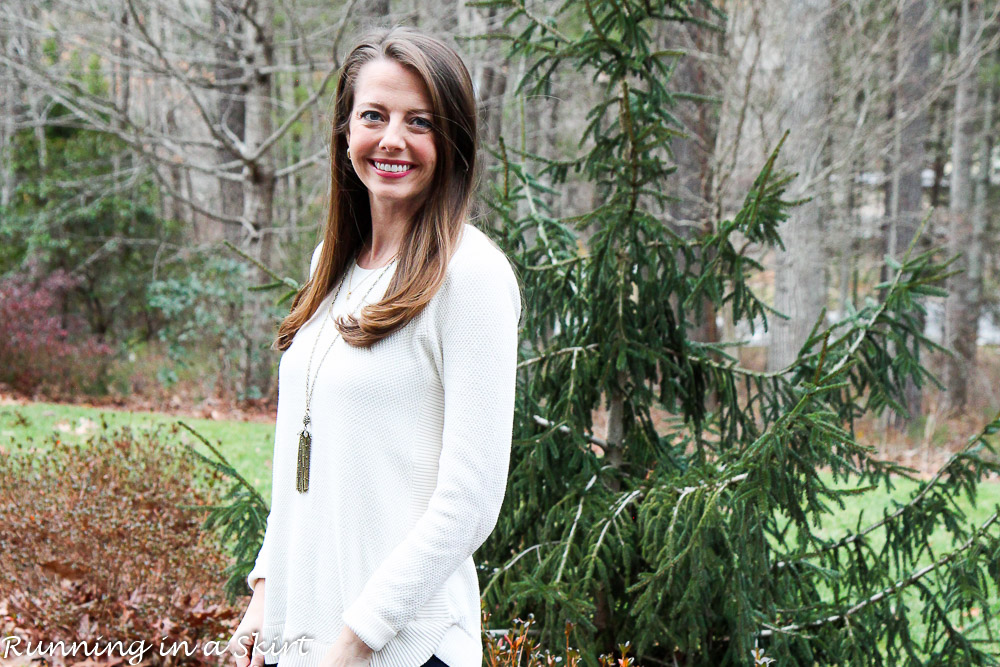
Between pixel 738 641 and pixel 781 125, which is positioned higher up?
pixel 781 125

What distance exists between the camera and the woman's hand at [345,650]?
1.53 metres

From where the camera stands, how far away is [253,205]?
10.8 metres

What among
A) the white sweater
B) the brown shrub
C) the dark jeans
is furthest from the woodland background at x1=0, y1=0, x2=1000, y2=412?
the dark jeans

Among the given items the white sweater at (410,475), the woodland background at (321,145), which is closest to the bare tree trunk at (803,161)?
the woodland background at (321,145)

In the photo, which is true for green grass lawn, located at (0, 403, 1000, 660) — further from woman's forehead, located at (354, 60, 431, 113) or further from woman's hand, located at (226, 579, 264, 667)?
woman's forehead, located at (354, 60, 431, 113)

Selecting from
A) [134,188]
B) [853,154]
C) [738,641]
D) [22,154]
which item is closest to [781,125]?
[853,154]

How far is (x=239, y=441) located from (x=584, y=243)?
17.9ft

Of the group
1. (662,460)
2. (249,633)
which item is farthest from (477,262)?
(662,460)

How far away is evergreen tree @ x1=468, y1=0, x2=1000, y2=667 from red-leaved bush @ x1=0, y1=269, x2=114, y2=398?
31.8 feet

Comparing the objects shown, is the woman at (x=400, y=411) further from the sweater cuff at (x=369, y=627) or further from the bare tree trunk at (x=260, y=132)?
the bare tree trunk at (x=260, y=132)

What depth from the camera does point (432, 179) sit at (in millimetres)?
1783

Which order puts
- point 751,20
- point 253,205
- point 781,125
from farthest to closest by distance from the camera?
point 253,205 < point 781,125 < point 751,20

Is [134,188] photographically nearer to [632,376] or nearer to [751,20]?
[751,20]

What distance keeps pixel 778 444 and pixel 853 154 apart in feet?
25.6
